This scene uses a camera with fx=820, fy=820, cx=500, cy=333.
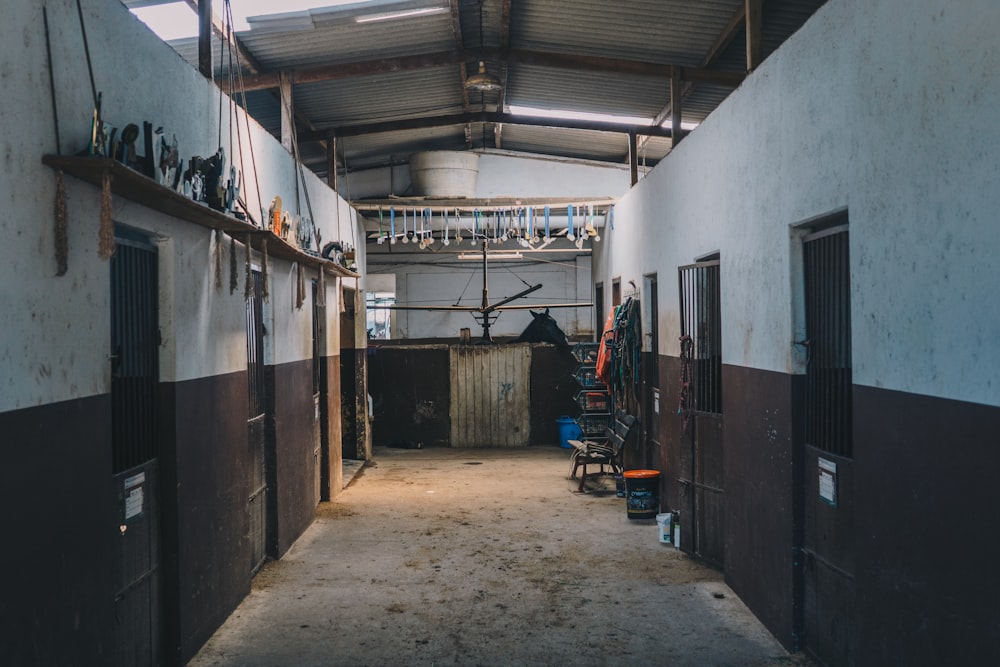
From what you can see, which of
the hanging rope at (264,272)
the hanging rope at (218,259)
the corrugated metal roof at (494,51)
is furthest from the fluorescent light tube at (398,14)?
the hanging rope at (218,259)

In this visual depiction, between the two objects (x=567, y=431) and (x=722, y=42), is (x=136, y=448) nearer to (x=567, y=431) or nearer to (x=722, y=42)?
(x=722, y=42)

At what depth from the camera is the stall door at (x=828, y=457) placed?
4.09m

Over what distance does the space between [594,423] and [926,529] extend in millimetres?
7453

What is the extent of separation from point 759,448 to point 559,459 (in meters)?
6.76

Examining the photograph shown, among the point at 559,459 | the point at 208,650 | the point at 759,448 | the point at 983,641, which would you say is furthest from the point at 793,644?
the point at 559,459

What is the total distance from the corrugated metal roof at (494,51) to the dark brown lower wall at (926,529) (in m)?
4.21

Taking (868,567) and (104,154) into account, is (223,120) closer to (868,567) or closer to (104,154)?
(104,154)

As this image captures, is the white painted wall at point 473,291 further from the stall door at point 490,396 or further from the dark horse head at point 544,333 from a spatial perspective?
the stall door at point 490,396

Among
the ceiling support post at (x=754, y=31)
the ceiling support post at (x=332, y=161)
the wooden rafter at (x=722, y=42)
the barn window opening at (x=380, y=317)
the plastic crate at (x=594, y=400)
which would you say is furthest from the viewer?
the barn window opening at (x=380, y=317)

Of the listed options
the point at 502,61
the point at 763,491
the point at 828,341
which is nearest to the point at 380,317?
the point at 502,61

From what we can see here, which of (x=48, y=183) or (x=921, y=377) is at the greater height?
(x=48, y=183)

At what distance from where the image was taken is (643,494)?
314 inches

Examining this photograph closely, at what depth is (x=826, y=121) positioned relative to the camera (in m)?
4.13

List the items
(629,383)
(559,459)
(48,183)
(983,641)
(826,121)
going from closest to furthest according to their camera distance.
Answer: (983,641), (48,183), (826,121), (629,383), (559,459)
